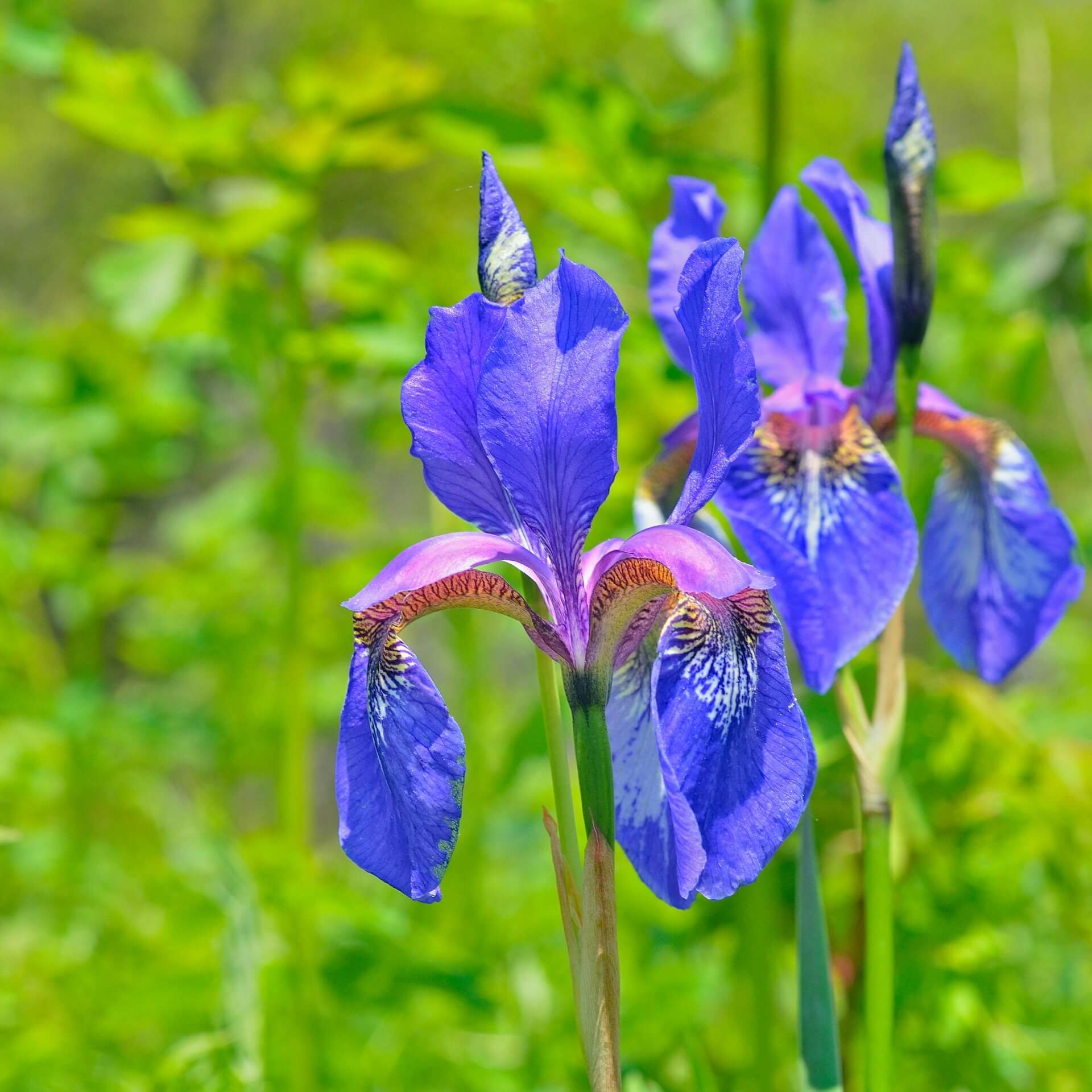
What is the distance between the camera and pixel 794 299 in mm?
750

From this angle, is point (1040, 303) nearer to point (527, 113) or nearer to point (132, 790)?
point (527, 113)

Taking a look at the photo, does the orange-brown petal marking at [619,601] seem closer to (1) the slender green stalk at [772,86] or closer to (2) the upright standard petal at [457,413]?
(2) the upright standard petal at [457,413]

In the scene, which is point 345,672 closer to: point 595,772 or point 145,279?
point 145,279

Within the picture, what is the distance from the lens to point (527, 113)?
1.20 m

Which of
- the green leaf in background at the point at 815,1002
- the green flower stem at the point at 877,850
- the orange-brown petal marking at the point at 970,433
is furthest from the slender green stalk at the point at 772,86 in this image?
the green leaf in background at the point at 815,1002

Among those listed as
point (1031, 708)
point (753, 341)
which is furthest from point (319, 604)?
point (753, 341)

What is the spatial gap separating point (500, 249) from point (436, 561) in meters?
0.14

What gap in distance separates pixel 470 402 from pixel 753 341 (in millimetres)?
278

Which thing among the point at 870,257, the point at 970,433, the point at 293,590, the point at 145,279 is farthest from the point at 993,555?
the point at 145,279

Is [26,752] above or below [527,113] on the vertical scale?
below

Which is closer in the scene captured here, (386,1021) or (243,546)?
(386,1021)

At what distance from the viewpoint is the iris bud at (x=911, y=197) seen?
2.04ft

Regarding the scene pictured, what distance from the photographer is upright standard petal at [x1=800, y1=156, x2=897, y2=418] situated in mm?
704

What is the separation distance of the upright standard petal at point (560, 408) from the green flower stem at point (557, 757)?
2cm
